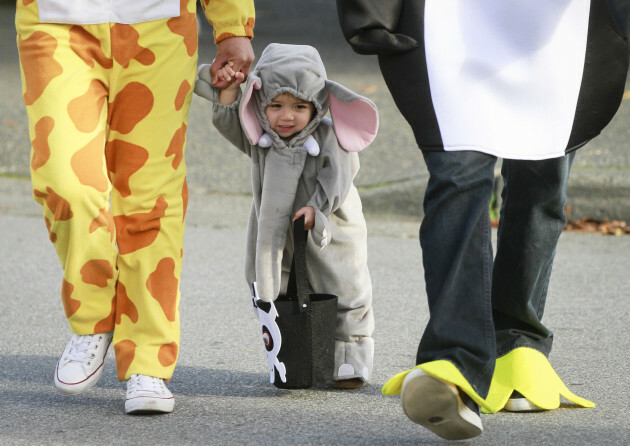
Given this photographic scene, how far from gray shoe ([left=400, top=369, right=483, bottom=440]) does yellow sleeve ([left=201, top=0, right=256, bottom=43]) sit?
1.32 meters

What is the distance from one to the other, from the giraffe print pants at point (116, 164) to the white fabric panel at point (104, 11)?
0.02 m

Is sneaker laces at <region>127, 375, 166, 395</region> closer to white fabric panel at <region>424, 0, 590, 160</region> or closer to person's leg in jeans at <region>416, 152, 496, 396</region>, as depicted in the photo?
person's leg in jeans at <region>416, 152, 496, 396</region>

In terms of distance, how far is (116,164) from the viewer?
3207 mm

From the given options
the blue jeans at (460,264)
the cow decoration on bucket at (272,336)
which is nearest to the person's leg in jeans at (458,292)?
the blue jeans at (460,264)

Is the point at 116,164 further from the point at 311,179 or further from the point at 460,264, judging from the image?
the point at 460,264

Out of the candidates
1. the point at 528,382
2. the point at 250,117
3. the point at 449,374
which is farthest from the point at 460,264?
the point at 250,117

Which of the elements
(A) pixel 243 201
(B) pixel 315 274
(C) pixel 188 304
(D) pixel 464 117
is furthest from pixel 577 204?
(D) pixel 464 117

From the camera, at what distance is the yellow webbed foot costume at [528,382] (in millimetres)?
3162

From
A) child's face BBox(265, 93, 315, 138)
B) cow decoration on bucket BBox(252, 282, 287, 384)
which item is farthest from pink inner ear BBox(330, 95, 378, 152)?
cow decoration on bucket BBox(252, 282, 287, 384)

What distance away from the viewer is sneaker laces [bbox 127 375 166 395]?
123 inches

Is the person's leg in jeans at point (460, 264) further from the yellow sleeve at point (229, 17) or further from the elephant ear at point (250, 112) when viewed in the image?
the yellow sleeve at point (229, 17)

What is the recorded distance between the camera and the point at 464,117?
2.78 metres

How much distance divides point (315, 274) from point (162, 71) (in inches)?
33.6

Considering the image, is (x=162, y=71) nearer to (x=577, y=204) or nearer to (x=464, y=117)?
(x=464, y=117)
